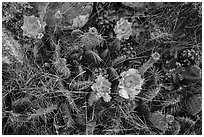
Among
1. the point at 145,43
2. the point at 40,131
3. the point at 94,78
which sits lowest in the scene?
the point at 40,131

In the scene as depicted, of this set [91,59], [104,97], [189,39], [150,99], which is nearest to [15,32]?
[91,59]

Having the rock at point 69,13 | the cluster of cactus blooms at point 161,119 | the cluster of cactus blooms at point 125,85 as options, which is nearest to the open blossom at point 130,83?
the cluster of cactus blooms at point 125,85

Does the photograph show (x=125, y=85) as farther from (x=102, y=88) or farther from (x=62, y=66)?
(x=62, y=66)

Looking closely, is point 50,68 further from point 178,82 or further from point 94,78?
point 178,82

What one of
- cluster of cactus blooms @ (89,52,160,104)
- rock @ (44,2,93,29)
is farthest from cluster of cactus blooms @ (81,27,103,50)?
cluster of cactus blooms @ (89,52,160,104)

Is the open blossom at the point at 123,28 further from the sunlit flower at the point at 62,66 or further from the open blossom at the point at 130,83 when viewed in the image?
the sunlit flower at the point at 62,66
